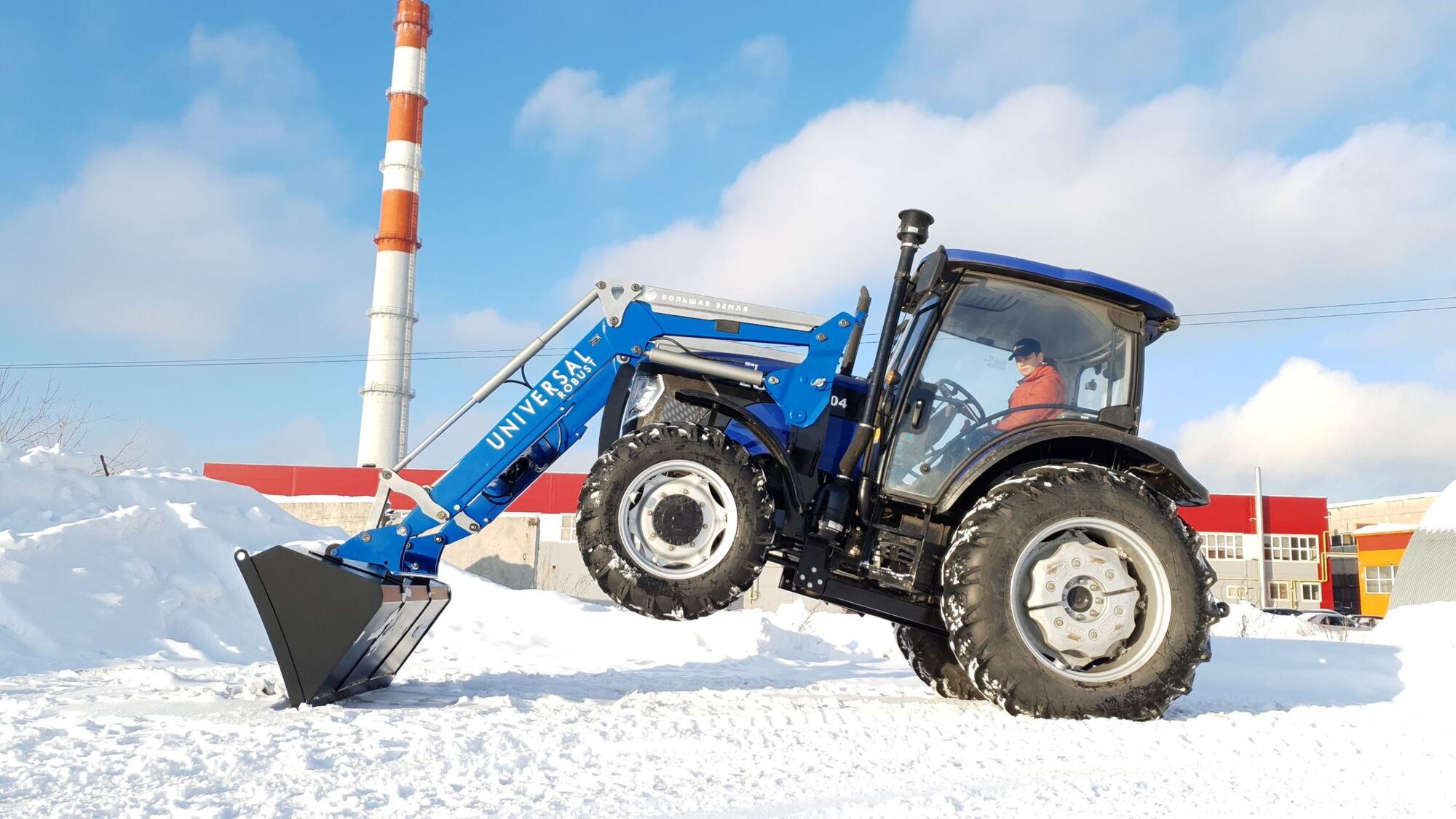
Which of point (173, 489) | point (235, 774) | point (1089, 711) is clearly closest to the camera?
point (235, 774)

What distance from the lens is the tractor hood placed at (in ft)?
14.3

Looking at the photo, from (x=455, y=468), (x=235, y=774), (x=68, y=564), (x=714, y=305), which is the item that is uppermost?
(x=714, y=305)

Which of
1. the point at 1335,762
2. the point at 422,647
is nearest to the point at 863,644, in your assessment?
the point at 422,647

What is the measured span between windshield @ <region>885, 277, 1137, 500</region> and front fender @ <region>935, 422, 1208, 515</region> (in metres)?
0.12

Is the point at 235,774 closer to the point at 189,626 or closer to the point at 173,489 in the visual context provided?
the point at 189,626

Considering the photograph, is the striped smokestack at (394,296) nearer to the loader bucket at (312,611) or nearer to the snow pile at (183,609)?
the snow pile at (183,609)

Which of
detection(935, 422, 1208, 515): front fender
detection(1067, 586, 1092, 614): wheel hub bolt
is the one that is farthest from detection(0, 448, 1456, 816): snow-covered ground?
detection(935, 422, 1208, 515): front fender

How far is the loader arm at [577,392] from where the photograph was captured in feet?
14.0

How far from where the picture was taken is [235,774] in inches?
108

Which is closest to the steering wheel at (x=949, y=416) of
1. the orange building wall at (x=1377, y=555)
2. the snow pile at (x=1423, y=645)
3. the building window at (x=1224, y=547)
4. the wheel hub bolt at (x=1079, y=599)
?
the wheel hub bolt at (x=1079, y=599)

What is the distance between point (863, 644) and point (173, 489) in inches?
308

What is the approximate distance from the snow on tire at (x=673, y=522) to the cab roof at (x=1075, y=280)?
139cm

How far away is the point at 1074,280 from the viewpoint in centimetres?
439

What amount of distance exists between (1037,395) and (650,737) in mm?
2373
